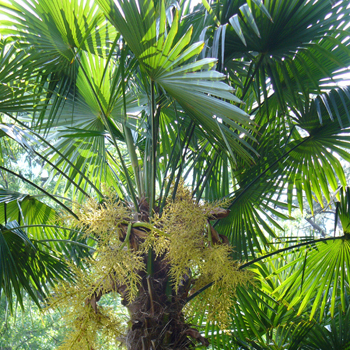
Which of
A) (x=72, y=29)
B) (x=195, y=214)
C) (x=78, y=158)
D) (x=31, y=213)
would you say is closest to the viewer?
(x=195, y=214)

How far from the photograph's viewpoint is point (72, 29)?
2133mm

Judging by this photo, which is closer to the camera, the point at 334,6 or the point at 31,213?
the point at 334,6

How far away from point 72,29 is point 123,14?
781 mm

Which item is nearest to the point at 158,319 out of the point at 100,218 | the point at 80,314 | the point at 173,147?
the point at 80,314

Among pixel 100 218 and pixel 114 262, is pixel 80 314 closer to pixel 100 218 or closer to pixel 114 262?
pixel 114 262

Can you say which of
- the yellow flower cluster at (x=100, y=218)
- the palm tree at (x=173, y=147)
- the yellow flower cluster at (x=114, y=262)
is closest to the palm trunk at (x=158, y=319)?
the palm tree at (x=173, y=147)

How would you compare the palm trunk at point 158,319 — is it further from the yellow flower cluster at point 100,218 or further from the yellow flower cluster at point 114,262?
the yellow flower cluster at point 100,218

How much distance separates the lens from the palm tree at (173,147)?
1457 mm

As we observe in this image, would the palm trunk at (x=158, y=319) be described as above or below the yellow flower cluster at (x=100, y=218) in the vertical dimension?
below

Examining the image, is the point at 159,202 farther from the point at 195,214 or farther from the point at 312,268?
the point at 312,268

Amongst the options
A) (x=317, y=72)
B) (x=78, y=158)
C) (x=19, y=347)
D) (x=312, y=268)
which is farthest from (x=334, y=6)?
(x=19, y=347)

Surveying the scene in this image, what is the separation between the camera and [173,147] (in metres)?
2.15

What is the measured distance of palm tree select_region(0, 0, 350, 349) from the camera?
1457mm

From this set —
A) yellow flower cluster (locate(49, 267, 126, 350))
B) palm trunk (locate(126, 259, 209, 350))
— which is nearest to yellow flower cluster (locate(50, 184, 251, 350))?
yellow flower cluster (locate(49, 267, 126, 350))
